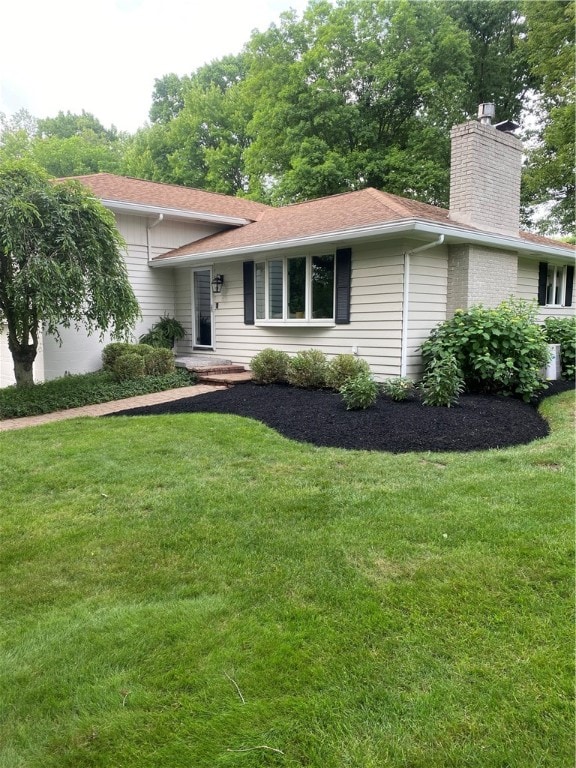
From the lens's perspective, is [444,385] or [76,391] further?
[76,391]

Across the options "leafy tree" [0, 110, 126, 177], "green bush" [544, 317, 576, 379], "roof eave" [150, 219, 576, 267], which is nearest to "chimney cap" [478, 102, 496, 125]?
"roof eave" [150, 219, 576, 267]

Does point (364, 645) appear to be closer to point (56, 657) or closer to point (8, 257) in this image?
point (56, 657)

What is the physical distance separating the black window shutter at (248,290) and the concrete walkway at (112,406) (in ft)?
5.44

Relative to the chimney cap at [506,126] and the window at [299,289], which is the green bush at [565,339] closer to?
the chimney cap at [506,126]

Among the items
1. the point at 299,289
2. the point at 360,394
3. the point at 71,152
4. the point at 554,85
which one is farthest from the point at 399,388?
the point at 71,152

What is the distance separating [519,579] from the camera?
2.54m

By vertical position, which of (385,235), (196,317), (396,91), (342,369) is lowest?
(342,369)

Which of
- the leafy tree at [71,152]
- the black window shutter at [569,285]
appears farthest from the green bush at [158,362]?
the leafy tree at [71,152]

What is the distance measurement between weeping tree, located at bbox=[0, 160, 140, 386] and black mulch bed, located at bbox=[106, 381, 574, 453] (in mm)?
1713

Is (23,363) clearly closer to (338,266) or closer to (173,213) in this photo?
(173,213)

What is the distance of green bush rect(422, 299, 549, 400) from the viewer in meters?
7.13

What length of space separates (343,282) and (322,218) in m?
1.85

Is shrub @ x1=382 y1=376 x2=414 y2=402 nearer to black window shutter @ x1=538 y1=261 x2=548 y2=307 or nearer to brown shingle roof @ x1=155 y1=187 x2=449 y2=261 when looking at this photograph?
brown shingle roof @ x1=155 y1=187 x2=449 y2=261

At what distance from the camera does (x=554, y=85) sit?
1584 centimetres
